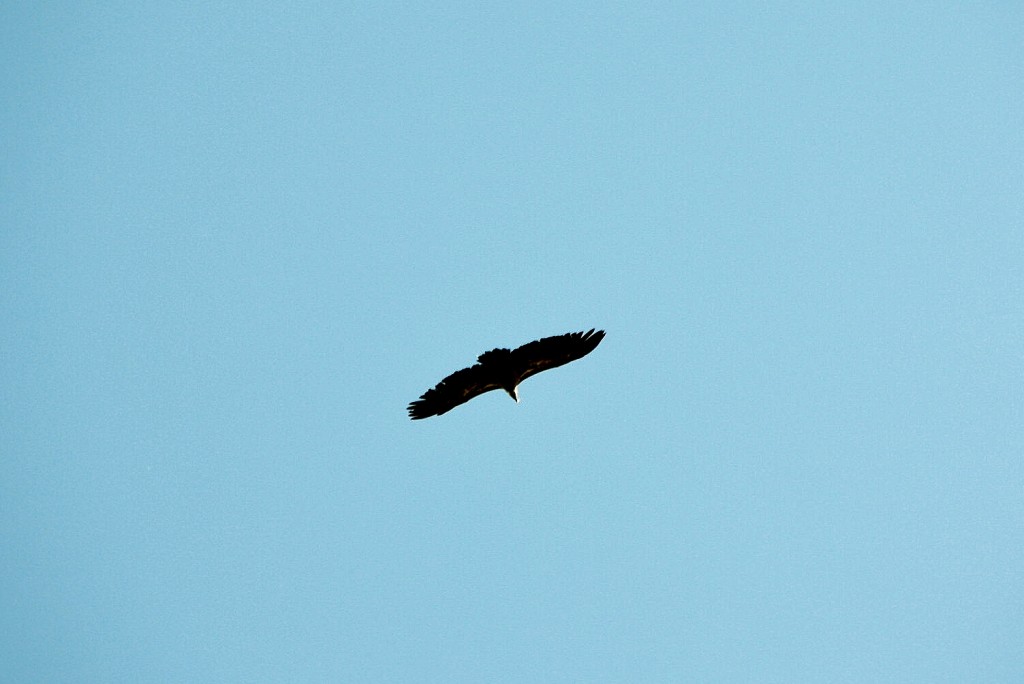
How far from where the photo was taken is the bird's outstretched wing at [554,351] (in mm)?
22297

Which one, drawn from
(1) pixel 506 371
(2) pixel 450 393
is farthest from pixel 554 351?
(2) pixel 450 393

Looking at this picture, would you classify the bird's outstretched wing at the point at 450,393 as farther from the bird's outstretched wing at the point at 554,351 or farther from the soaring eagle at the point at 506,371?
the bird's outstretched wing at the point at 554,351

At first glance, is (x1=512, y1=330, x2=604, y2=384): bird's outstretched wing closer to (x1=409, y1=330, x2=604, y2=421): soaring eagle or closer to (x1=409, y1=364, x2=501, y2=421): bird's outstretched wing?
(x1=409, y1=330, x2=604, y2=421): soaring eagle

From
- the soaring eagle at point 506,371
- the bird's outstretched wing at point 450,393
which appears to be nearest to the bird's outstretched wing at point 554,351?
the soaring eagle at point 506,371

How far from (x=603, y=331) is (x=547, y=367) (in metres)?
1.57

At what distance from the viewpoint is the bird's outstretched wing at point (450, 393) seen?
2245 centimetres

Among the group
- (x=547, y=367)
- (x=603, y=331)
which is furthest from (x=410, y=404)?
(x=603, y=331)

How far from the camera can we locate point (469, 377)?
22453mm

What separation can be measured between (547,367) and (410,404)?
11.0 feet

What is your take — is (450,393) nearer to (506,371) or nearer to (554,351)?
(506,371)

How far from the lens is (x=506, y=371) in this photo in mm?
22500

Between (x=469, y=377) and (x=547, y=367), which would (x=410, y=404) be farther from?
(x=547, y=367)

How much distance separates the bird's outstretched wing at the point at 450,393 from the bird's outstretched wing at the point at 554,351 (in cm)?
86

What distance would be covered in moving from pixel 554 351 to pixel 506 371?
1219 mm
